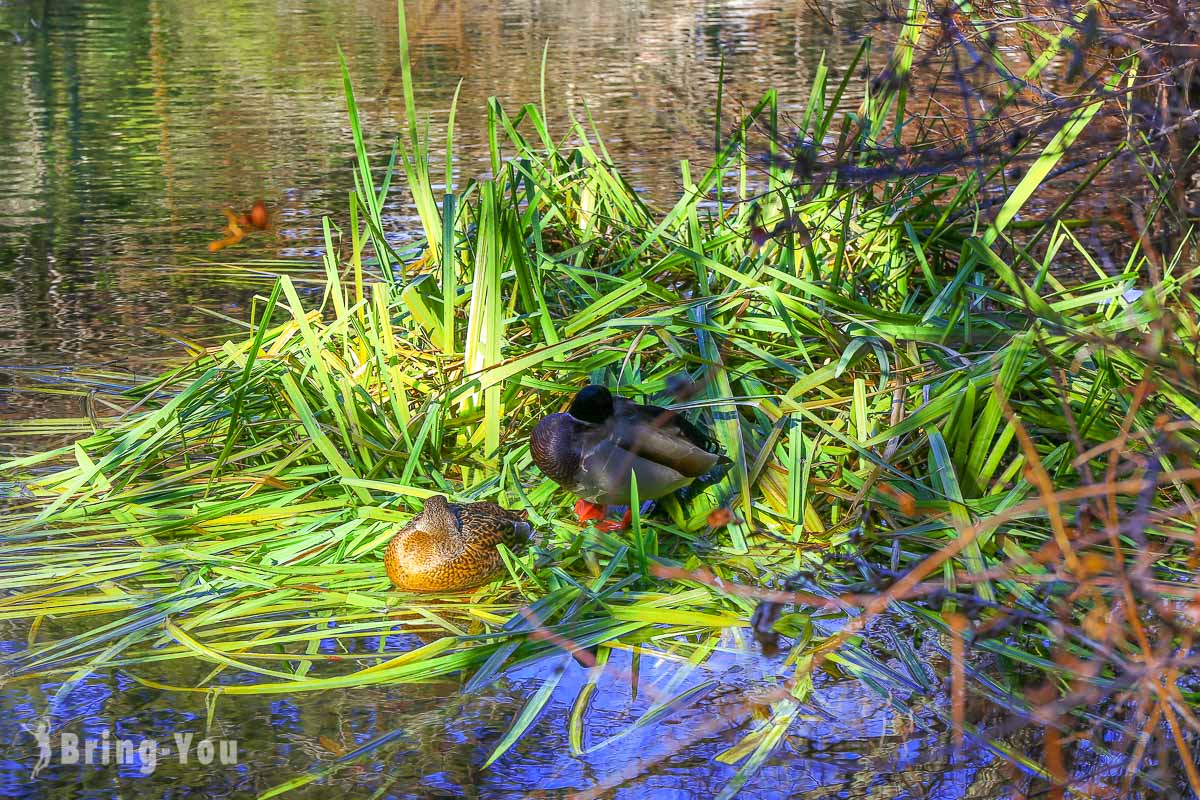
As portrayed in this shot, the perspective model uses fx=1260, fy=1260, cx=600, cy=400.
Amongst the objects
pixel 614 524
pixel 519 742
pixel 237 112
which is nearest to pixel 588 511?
pixel 614 524

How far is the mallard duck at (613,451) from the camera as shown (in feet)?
11.3

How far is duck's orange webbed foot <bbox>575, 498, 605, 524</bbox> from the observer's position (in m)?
3.73

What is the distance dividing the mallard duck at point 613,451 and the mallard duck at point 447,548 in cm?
23

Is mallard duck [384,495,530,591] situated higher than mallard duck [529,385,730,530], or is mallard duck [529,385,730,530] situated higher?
mallard duck [529,385,730,530]

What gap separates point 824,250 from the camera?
4551 millimetres

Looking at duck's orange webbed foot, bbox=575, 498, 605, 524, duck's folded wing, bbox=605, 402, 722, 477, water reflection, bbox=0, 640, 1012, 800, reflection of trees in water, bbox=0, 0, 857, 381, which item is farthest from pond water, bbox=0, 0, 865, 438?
water reflection, bbox=0, 640, 1012, 800

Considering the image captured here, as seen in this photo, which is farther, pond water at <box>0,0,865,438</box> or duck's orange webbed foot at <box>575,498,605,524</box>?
pond water at <box>0,0,865,438</box>

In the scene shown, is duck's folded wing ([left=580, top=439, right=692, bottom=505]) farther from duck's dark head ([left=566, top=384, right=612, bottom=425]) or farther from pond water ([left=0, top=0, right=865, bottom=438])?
pond water ([left=0, top=0, right=865, bottom=438])

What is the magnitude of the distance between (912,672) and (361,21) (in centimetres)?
1788

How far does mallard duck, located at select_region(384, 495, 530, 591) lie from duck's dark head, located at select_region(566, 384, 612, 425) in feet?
1.18

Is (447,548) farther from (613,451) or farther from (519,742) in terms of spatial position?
(519,742)

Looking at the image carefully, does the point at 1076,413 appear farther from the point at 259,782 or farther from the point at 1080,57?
the point at 259,782

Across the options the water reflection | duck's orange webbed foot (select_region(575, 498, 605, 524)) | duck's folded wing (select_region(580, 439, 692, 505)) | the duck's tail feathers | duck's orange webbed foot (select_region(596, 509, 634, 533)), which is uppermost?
duck's folded wing (select_region(580, 439, 692, 505))

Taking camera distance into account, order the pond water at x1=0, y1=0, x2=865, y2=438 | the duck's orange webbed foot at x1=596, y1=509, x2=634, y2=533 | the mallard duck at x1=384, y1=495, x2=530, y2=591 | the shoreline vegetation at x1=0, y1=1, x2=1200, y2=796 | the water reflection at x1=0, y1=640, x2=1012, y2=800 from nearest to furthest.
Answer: the water reflection at x1=0, y1=640, x2=1012, y2=800, the shoreline vegetation at x1=0, y1=1, x2=1200, y2=796, the mallard duck at x1=384, y1=495, x2=530, y2=591, the duck's orange webbed foot at x1=596, y1=509, x2=634, y2=533, the pond water at x1=0, y1=0, x2=865, y2=438
